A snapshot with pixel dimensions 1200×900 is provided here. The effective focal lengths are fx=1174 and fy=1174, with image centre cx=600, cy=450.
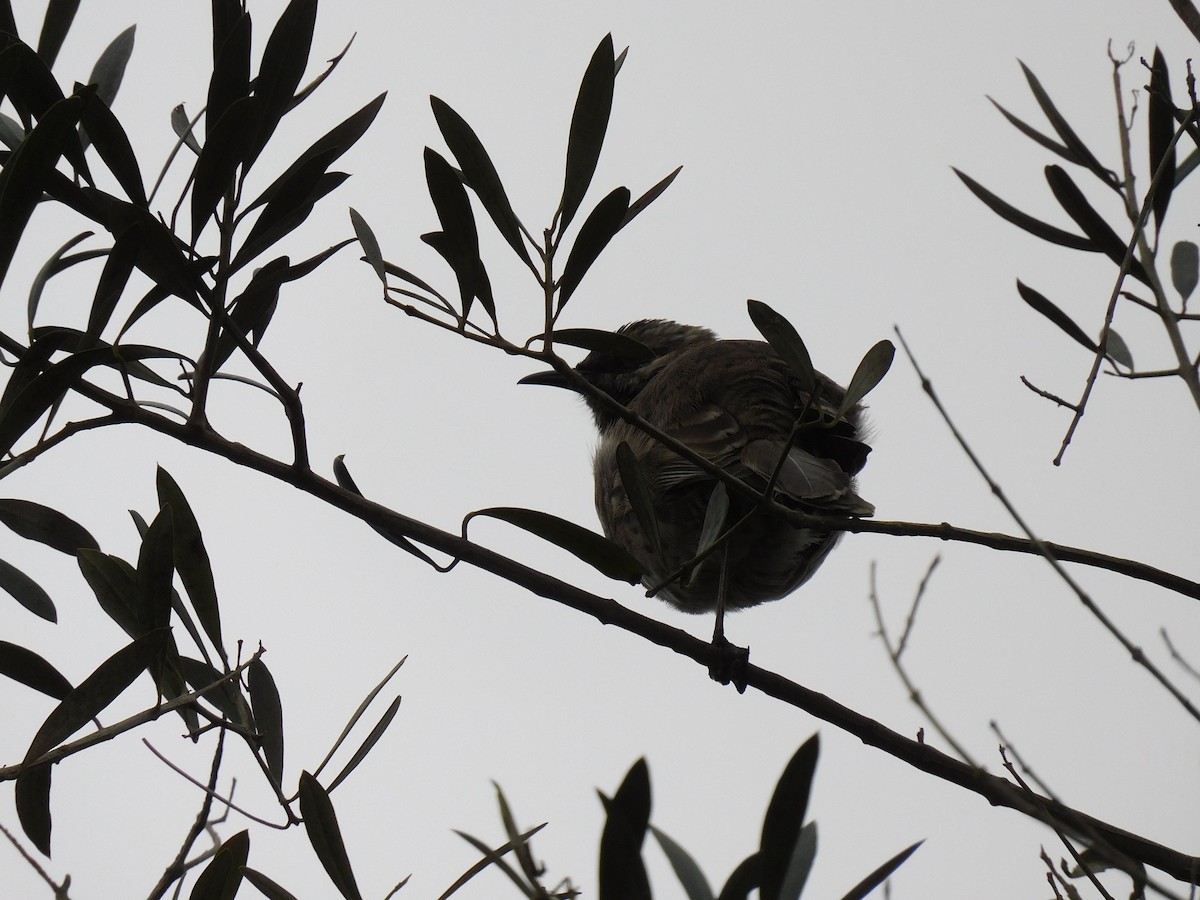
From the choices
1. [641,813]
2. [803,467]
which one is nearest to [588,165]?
[641,813]

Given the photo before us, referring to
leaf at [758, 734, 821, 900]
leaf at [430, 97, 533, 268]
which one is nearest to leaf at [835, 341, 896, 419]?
leaf at [430, 97, 533, 268]

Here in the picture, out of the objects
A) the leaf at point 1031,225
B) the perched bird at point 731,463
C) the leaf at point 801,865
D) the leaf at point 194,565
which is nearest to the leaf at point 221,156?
the leaf at point 194,565

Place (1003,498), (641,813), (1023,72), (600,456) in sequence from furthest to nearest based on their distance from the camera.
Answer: (600,456) → (1023,72) → (1003,498) → (641,813)

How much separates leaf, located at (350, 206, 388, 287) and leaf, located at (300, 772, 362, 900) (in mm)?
773

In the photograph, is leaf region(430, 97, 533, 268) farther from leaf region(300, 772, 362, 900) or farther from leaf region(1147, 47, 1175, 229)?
leaf region(1147, 47, 1175, 229)

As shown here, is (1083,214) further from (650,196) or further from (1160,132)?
(650,196)

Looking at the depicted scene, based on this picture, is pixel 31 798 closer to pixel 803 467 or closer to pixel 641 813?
pixel 641 813

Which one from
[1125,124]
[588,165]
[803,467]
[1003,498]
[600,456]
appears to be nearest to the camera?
[1003,498]

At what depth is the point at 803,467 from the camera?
3316mm

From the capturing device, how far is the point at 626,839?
3.90ft

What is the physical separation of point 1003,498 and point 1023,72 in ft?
3.79

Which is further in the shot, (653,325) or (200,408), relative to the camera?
(653,325)

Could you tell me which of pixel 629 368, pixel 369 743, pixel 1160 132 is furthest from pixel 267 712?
pixel 629 368

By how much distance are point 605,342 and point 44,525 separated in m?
1.00
